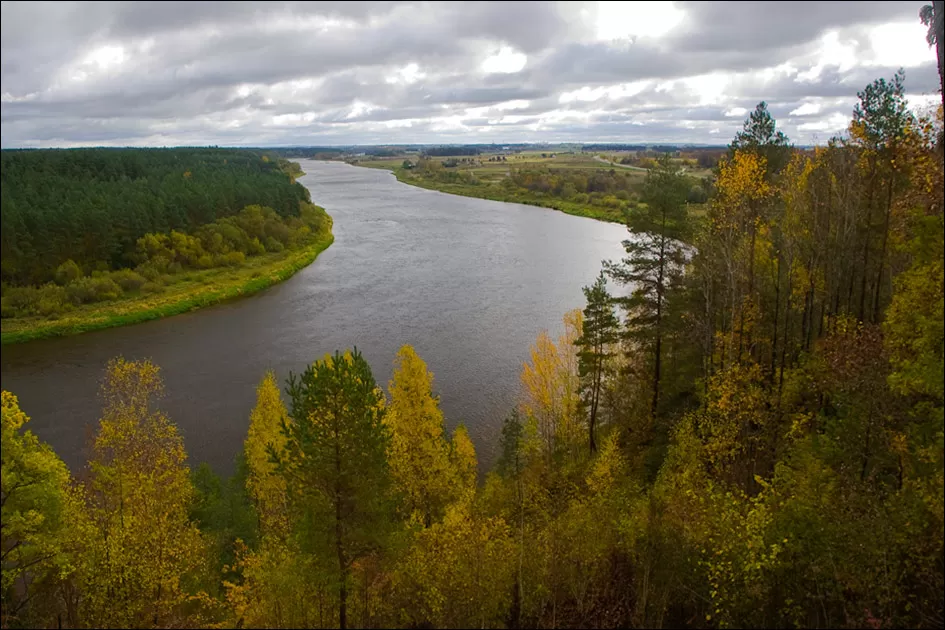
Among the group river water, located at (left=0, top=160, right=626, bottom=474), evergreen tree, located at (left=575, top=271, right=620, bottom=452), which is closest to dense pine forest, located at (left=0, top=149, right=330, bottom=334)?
river water, located at (left=0, top=160, right=626, bottom=474)

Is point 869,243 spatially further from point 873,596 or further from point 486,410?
point 486,410

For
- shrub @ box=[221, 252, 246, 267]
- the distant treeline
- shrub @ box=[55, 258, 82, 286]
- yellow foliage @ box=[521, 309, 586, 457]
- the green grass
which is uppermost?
the distant treeline

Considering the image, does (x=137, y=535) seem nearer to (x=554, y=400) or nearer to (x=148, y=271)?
(x=554, y=400)

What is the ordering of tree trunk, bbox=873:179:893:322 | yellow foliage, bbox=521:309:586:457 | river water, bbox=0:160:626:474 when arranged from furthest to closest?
river water, bbox=0:160:626:474 → yellow foliage, bbox=521:309:586:457 → tree trunk, bbox=873:179:893:322

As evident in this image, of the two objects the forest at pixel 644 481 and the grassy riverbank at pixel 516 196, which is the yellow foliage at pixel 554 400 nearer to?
the forest at pixel 644 481

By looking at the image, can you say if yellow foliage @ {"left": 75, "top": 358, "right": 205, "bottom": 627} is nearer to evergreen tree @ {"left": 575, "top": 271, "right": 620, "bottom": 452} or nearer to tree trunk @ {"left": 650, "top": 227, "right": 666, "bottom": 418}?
evergreen tree @ {"left": 575, "top": 271, "right": 620, "bottom": 452}

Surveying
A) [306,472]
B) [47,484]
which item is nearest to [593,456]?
[306,472]

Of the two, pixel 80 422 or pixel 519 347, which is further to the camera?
pixel 519 347
